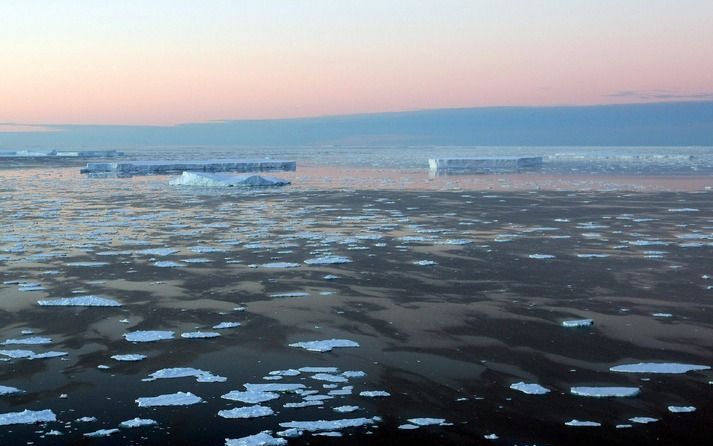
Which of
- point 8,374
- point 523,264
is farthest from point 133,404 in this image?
point 523,264

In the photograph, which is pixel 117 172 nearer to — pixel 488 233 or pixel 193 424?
pixel 488 233

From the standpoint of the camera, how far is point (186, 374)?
567cm

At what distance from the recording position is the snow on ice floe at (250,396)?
200 inches

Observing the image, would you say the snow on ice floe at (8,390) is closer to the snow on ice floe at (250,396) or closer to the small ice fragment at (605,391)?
the snow on ice floe at (250,396)

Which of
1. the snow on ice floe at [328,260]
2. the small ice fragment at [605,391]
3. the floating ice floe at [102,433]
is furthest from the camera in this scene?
the snow on ice floe at [328,260]

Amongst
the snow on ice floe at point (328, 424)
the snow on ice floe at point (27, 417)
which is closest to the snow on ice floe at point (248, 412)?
the snow on ice floe at point (328, 424)

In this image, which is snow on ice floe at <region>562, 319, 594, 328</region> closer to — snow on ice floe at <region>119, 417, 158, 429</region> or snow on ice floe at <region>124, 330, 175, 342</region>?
snow on ice floe at <region>124, 330, 175, 342</region>

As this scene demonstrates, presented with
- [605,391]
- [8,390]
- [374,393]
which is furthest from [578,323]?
[8,390]

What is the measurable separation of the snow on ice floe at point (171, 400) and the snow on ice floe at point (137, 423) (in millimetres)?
290

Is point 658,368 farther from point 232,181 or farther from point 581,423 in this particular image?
point 232,181

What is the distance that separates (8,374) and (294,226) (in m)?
10.3

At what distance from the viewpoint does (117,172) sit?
46.3m

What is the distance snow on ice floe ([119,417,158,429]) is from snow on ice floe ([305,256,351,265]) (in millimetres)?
6264

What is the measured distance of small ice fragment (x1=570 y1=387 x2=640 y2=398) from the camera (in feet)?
16.9
